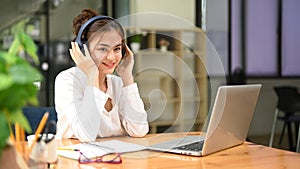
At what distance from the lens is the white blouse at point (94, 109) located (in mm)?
1861

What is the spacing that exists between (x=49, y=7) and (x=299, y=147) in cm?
324

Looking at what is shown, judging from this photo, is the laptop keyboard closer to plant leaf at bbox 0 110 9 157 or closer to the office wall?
plant leaf at bbox 0 110 9 157

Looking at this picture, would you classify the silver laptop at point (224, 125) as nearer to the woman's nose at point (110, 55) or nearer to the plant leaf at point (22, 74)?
the woman's nose at point (110, 55)

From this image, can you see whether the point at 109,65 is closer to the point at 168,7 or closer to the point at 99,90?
the point at 99,90

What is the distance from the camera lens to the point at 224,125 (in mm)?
1602

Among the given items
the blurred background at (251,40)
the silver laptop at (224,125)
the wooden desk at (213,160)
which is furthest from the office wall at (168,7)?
the wooden desk at (213,160)

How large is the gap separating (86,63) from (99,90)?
136mm

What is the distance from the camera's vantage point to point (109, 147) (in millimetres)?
1666

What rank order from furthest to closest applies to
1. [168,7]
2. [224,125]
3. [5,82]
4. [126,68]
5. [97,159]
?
[168,7] → [126,68] → [224,125] → [97,159] → [5,82]

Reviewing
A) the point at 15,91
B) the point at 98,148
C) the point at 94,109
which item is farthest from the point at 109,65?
the point at 15,91

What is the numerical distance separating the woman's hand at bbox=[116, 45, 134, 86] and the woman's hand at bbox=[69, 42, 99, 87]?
0.17 metres

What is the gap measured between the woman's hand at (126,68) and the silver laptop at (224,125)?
381 millimetres

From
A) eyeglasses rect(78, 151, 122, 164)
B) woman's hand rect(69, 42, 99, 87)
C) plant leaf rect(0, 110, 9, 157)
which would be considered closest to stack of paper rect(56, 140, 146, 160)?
eyeglasses rect(78, 151, 122, 164)

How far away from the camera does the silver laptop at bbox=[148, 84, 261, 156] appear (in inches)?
59.9
